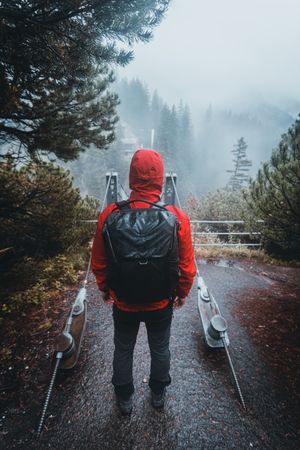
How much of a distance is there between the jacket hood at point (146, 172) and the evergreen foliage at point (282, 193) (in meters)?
3.35

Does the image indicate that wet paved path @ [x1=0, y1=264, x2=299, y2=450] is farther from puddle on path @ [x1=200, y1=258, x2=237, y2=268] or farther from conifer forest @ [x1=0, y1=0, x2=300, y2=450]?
puddle on path @ [x1=200, y1=258, x2=237, y2=268]

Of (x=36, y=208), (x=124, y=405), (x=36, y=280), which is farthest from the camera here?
(x=36, y=208)

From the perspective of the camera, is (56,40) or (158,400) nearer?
(158,400)

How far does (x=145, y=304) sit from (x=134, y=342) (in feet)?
1.63

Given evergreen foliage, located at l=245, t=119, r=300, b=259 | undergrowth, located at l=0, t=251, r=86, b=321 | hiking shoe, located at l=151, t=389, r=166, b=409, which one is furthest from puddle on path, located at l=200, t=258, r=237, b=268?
hiking shoe, located at l=151, t=389, r=166, b=409

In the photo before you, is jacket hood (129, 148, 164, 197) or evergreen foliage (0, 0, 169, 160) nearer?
jacket hood (129, 148, 164, 197)

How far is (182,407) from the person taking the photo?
2.50m

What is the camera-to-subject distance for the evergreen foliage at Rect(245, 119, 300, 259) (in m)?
4.36

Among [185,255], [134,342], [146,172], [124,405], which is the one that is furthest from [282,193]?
[124,405]

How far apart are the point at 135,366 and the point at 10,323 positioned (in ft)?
7.22

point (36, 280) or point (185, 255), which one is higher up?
point (185, 255)

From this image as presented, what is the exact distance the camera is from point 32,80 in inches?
137

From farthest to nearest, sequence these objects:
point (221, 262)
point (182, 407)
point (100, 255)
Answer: point (221, 262) → point (182, 407) → point (100, 255)

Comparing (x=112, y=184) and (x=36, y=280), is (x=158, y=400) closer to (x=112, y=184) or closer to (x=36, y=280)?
(x=36, y=280)
